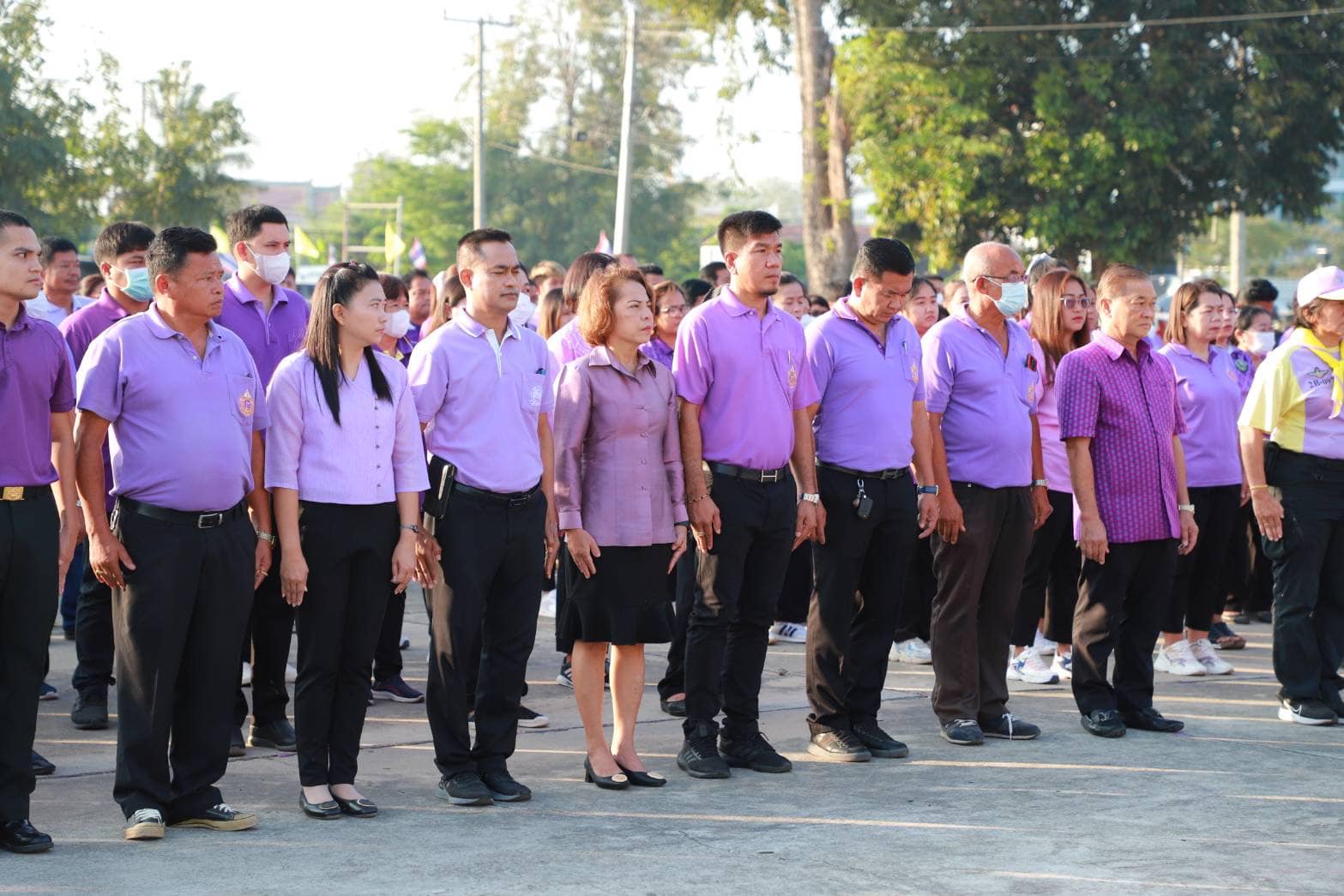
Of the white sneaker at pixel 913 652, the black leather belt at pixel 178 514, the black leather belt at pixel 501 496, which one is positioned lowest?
the white sneaker at pixel 913 652

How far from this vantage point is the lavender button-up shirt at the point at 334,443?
614cm

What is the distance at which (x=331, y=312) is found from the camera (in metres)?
6.25

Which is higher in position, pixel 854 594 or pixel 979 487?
pixel 979 487

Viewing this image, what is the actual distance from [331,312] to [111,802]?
6.57ft

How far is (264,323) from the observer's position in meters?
7.68

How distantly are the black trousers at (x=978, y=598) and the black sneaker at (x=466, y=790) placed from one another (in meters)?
2.35

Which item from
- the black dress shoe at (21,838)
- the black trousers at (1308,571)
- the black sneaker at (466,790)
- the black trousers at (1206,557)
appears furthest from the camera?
the black trousers at (1206,557)

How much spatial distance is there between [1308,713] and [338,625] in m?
4.75

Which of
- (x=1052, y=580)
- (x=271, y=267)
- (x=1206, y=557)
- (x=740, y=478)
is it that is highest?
(x=271, y=267)

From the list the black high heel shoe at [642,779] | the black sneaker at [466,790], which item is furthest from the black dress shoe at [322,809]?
the black high heel shoe at [642,779]

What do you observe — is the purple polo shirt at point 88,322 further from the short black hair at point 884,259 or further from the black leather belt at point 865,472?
the short black hair at point 884,259

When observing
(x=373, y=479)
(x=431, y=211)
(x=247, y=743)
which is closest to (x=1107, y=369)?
(x=373, y=479)

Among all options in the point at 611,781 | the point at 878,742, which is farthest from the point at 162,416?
the point at 878,742

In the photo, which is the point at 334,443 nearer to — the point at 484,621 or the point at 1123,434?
the point at 484,621
